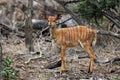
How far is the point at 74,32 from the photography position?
10453mm

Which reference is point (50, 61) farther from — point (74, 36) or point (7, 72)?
point (7, 72)

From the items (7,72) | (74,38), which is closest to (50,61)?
(74,38)

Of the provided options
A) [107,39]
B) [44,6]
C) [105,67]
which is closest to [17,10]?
[44,6]

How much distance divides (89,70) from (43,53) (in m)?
3.24

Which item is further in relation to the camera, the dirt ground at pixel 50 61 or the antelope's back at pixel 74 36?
the antelope's back at pixel 74 36

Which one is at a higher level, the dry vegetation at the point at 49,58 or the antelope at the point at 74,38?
the antelope at the point at 74,38

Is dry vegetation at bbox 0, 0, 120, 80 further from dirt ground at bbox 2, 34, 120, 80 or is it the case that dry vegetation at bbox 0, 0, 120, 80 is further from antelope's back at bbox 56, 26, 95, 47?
antelope's back at bbox 56, 26, 95, 47

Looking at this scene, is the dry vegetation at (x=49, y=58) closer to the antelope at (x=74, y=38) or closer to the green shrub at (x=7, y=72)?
the green shrub at (x=7, y=72)

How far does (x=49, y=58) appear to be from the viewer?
1273 centimetres

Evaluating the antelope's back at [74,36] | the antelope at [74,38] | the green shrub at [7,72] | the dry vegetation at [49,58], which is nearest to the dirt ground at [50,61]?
the dry vegetation at [49,58]

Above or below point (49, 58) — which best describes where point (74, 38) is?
above

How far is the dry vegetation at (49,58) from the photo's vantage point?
10.2m

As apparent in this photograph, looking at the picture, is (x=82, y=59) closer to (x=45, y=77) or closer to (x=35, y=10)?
(x=45, y=77)

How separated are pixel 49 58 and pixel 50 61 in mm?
454
